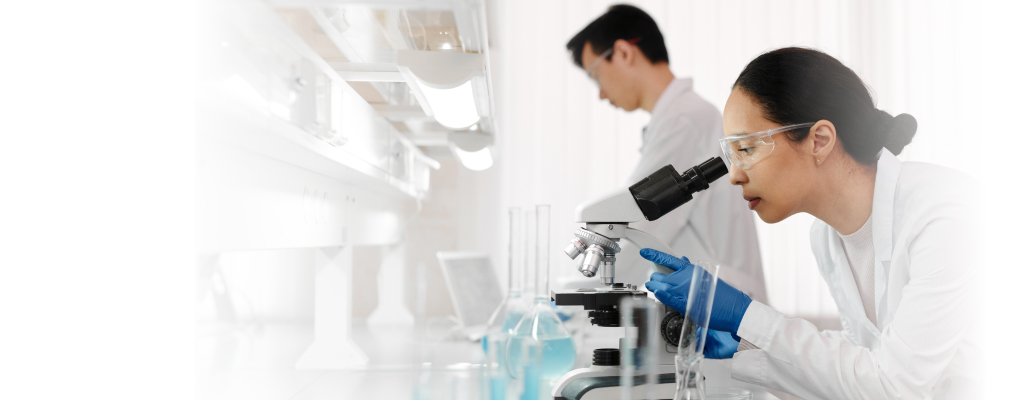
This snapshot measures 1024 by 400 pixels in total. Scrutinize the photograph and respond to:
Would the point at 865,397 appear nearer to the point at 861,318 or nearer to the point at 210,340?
the point at 861,318

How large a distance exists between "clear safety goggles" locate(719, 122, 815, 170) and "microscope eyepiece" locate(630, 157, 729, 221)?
0.07 metres

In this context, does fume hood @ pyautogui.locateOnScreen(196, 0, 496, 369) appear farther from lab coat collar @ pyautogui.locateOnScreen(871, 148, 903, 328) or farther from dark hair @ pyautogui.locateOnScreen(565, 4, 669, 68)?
lab coat collar @ pyautogui.locateOnScreen(871, 148, 903, 328)

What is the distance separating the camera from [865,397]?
0.96m

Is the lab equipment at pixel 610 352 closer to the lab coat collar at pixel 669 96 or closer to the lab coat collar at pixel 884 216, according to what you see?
the lab coat collar at pixel 884 216

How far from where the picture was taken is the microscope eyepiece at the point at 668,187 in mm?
1014

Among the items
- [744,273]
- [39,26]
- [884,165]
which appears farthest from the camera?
[744,273]

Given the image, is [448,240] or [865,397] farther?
[448,240]

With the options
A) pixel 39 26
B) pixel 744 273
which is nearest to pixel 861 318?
pixel 744 273

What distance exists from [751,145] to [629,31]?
2.80 ft

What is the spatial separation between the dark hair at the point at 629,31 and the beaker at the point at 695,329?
4.33 ft

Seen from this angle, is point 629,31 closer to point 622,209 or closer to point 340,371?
point 622,209

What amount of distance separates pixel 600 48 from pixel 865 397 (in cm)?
121

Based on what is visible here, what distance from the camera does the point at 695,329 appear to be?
2.10 feet

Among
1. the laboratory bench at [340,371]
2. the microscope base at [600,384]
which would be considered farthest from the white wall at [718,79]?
the microscope base at [600,384]
